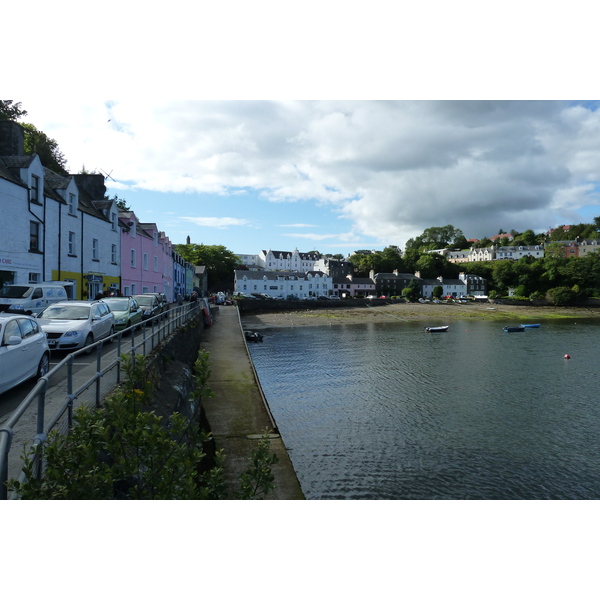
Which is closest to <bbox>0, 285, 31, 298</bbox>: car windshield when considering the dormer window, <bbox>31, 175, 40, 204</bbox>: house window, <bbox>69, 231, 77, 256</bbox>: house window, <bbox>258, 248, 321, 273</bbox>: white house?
<bbox>31, 175, 40, 204</bbox>: house window

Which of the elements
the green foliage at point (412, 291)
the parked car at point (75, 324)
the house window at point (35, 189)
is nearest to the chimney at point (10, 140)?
the house window at point (35, 189)

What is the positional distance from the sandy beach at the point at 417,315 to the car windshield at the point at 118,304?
A: 3593cm

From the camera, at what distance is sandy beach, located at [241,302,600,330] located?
6241 centimetres

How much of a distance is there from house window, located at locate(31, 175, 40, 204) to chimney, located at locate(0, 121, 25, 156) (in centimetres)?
241

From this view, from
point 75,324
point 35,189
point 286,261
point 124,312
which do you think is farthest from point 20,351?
point 286,261

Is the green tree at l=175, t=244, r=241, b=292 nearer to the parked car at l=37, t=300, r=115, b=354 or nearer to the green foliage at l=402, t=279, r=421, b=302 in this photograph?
the green foliage at l=402, t=279, r=421, b=302

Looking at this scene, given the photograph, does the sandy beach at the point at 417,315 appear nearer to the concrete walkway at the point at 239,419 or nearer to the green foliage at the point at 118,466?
the concrete walkway at the point at 239,419

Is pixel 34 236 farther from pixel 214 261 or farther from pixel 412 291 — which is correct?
pixel 412 291

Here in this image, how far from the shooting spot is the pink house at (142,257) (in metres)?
30.9

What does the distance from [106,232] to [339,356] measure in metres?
18.8

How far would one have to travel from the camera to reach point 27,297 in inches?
563

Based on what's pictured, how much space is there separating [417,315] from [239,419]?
6350 centimetres

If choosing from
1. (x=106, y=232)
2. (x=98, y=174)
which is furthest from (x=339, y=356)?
(x=98, y=174)

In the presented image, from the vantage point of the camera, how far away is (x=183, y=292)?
58062 millimetres
